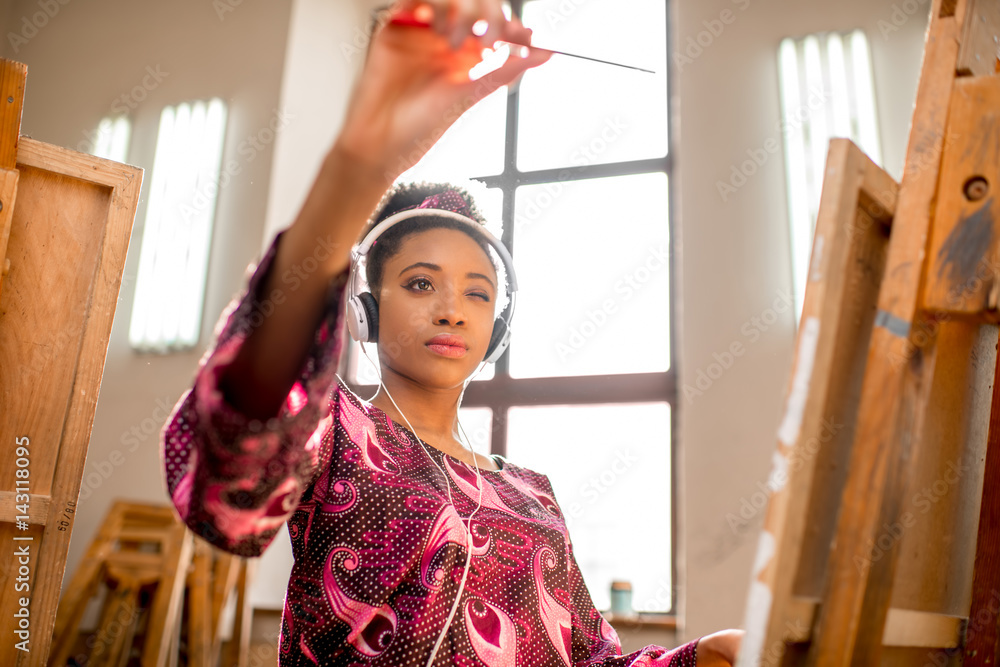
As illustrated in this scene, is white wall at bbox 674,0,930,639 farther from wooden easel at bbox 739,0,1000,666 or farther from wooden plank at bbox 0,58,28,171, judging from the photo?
wooden plank at bbox 0,58,28,171

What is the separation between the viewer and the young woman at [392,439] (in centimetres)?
60

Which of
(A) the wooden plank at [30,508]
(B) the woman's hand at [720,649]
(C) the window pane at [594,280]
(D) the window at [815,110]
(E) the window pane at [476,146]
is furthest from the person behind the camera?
(E) the window pane at [476,146]

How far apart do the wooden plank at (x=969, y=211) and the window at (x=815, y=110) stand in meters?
2.52

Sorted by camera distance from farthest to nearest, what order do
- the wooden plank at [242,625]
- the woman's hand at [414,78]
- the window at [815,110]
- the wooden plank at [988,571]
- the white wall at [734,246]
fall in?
the wooden plank at [242,625] → the window at [815,110] → the white wall at [734,246] → the wooden plank at [988,571] → the woman's hand at [414,78]

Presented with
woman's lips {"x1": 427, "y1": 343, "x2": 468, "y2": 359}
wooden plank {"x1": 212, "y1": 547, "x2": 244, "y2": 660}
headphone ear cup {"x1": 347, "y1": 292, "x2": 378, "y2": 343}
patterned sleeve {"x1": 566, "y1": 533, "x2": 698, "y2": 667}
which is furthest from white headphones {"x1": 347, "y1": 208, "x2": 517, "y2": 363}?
Answer: wooden plank {"x1": 212, "y1": 547, "x2": 244, "y2": 660}

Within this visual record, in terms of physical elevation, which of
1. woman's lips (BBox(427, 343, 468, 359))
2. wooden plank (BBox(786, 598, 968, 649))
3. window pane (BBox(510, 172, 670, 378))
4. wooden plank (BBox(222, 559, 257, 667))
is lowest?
wooden plank (BBox(222, 559, 257, 667))

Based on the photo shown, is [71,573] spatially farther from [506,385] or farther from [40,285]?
[40,285]

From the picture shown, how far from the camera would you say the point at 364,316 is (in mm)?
1134

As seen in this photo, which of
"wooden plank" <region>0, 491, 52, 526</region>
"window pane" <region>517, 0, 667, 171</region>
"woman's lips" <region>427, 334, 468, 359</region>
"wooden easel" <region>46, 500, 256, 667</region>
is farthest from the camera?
"window pane" <region>517, 0, 667, 171</region>

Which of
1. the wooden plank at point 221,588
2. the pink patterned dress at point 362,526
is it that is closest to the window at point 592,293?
the wooden plank at point 221,588

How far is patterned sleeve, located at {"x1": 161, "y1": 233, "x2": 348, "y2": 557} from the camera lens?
60 cm

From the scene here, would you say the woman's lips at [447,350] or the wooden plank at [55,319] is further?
the wooden plank at [55,319]

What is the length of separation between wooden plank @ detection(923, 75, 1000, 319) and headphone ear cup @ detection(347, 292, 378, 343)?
704 mm

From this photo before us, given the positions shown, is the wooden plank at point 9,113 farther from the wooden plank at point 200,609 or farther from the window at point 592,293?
the wooden plank at point 200,609
